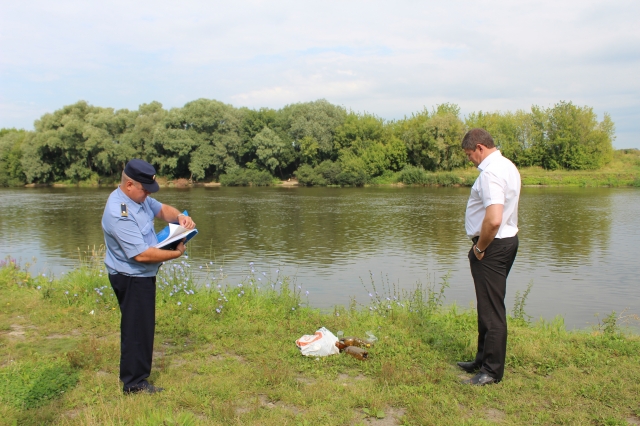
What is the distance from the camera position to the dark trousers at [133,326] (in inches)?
170

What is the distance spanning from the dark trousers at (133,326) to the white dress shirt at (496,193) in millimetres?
3084

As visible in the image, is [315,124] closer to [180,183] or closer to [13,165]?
[180,183]

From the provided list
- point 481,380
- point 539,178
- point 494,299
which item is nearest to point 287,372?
point 481,380

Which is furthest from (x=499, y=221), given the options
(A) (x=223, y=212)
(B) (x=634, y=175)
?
(B) (x=634, y=175)

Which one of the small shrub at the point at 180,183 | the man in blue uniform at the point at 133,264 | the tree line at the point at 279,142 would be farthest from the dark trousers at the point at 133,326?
the small shrub at the point at 180,183

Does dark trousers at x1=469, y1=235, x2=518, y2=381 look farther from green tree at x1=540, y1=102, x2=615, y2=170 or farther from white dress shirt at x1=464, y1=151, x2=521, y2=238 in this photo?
green tree at x1=540, y1=102, x2=615, y2=170

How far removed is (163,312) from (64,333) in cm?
122

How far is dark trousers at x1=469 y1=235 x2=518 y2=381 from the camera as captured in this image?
183 inches

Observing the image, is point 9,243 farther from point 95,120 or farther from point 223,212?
point 95,120

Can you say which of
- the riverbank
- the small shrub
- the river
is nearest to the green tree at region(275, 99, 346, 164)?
the riverbank

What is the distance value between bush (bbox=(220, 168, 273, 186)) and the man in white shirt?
58487 millimetres

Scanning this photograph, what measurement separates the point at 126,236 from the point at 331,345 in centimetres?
247

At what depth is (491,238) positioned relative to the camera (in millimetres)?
4527

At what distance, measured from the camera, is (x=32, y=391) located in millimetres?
4332
